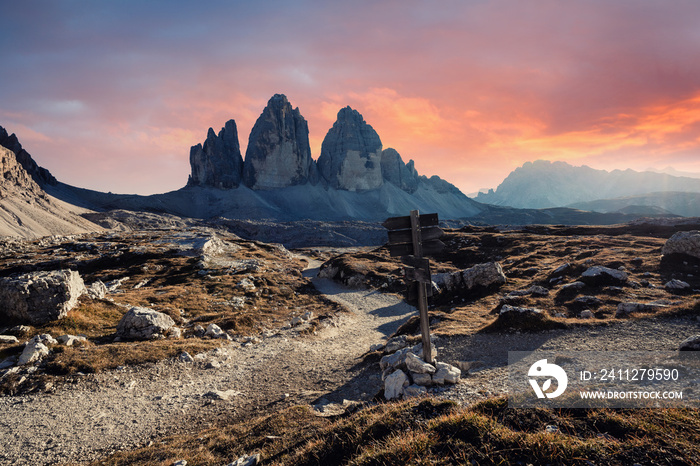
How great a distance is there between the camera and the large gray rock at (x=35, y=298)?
678 inches

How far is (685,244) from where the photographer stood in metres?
23.8

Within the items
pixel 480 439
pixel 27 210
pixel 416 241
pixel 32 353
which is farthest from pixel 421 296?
pixel 27 210

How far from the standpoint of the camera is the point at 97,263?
163ft

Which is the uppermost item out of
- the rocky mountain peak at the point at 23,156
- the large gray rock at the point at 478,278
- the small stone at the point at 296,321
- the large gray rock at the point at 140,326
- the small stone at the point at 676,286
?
the rocky mountain peak at the point at 23,156

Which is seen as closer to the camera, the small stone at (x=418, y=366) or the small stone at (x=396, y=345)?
the small stone at (x=418, y=366)

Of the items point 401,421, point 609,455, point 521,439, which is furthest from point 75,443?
point 609,455

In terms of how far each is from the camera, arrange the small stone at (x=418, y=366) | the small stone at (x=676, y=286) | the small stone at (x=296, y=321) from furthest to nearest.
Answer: the small stone at (x=296, y=321), the small stone at (x=676, y=286), the small stone at (x=418, y=366)

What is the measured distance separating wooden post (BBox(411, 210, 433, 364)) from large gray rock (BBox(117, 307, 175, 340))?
16.8 meters

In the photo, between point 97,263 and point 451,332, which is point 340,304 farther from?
point 97,263

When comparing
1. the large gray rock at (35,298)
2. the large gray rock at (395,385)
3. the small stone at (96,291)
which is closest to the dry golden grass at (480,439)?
the large gray rock at (395,385)

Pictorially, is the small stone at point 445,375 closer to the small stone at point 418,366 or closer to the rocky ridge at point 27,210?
the small stone at point 418,366

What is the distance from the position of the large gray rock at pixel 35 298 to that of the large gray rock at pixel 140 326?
3.63m

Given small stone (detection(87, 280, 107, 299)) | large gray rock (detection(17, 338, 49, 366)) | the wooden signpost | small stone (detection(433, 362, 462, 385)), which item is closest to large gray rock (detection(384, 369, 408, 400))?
small stone (detection(433, 362, 462, 385))

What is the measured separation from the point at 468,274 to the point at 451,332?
13.3 metres
